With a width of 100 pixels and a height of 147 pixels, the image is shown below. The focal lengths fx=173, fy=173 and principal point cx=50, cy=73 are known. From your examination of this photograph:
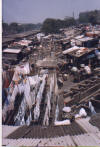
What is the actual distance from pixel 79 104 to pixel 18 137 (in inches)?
96.9

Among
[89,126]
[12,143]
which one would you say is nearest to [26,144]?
[12,143]

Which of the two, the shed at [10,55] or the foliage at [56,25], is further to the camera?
the foliage at [56,25]

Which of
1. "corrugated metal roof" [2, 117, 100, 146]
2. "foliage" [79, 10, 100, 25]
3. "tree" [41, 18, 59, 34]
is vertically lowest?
"corrugated metal roof" [2, 117, 100, 146]

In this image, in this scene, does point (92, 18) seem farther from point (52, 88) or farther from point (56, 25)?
point (52, 88)

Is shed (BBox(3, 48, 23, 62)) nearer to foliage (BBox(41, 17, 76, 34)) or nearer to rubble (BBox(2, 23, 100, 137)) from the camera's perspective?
rubble (BBox(2, 23, 100, 137))

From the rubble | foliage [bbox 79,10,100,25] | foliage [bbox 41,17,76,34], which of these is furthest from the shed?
foliage [bbox 79,10,100,25]

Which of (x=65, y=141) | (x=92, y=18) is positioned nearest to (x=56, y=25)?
(x=92, y=18)

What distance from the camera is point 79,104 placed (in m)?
4.23

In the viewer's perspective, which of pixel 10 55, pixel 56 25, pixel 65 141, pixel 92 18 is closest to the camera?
pixel 65 141

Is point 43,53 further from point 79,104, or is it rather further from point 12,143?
point 12,143

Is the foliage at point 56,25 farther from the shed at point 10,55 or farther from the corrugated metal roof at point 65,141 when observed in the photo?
the corrugated metal roof at point 65,141

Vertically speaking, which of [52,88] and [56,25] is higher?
[56,25]

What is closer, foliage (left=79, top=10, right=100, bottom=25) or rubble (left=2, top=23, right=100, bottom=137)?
rubble (left=2, top=23, right=100, bottom=137)

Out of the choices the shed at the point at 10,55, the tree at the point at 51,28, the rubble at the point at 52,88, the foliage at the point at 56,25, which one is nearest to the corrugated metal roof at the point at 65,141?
the rubble at the point at 52,88
